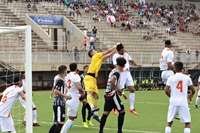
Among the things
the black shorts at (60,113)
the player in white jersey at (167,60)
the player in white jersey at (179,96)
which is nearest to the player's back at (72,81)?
the black shorts at (60,113)

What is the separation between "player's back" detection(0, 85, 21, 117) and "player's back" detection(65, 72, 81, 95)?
1.80m

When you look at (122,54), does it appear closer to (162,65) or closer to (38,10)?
(162,65)

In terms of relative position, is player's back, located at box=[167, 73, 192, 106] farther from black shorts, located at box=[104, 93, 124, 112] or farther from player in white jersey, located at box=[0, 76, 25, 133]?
player in white jersey, located at box=[0, 76, 25, 133]

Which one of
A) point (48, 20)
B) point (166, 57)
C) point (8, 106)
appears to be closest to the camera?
point (8, 106)

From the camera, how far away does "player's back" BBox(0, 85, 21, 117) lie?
442 inches

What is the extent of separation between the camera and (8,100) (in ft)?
37.0

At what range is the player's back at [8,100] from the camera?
1122 cm

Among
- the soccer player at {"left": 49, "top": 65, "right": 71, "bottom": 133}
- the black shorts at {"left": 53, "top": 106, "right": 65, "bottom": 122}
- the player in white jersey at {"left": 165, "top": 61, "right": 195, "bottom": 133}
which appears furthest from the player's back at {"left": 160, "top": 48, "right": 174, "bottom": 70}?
the black shorts at {"left": 53, "top": 106, "right": 65, "bottom": 122}

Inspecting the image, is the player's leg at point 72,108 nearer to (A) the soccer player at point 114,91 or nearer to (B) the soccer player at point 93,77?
(A) the soccer player at point 114,91

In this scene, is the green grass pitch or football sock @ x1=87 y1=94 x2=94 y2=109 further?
football sock @ x1=87 y1=94 x2=94 y2=109

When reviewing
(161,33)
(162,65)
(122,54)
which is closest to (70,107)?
(122,54)

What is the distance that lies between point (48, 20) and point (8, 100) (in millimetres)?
33996

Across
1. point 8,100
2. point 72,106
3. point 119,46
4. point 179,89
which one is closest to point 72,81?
point 72,106

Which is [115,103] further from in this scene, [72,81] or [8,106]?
[8,106]
